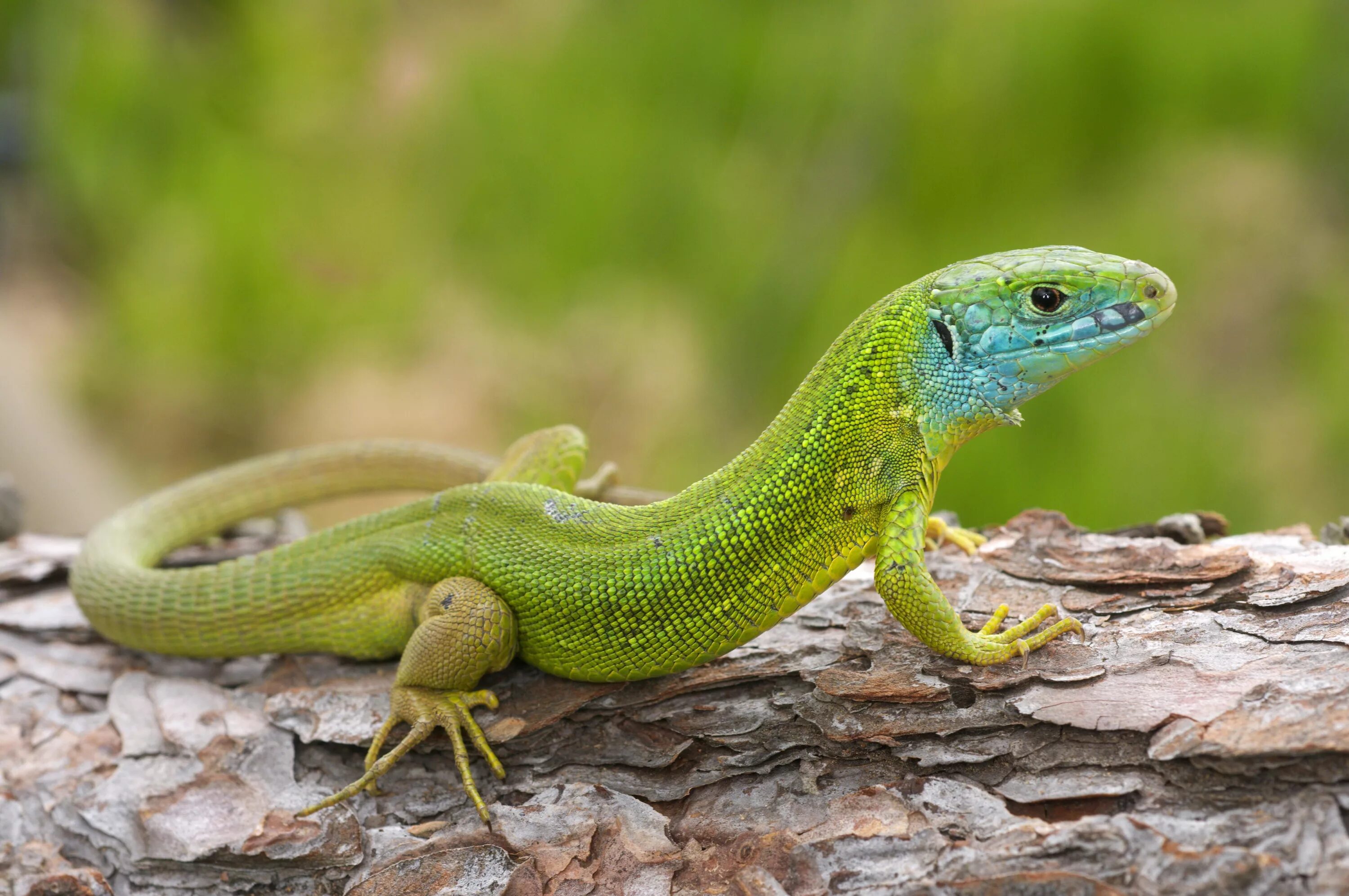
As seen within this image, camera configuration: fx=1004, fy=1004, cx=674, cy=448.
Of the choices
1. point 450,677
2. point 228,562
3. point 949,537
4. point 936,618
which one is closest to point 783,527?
point 936,618

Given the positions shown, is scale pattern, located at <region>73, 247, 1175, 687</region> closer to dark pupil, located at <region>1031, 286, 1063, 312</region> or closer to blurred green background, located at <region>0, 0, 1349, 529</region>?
dark pupil, located at <region>1031, 286, 1063, 312</region>

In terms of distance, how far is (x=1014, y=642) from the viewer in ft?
9.03

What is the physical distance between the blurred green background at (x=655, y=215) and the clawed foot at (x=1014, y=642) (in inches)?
83.8

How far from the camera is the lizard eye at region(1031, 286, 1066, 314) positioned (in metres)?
2.78

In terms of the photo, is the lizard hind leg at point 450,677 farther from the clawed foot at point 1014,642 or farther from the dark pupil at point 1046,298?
the dark pupil at point 1046,298

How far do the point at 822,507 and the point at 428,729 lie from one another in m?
1.37

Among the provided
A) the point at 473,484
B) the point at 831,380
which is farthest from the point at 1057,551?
the point at 473,484

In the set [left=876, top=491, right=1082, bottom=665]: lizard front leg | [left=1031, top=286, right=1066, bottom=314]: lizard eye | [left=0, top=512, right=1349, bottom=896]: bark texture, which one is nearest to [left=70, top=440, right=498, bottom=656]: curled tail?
[left=0, top=512, right=1349, bottom=896]: bark texture

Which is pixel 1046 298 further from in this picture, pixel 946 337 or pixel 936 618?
pixel 936 618

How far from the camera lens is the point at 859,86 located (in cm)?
579

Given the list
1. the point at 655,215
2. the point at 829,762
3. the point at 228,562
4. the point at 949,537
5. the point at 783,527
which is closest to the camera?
the point at 829,762

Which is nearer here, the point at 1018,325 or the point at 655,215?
the point at 1018,325

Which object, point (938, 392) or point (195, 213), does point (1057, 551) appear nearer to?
point (938, 392)

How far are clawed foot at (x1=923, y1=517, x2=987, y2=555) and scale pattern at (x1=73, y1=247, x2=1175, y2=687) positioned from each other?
43 centimetres
